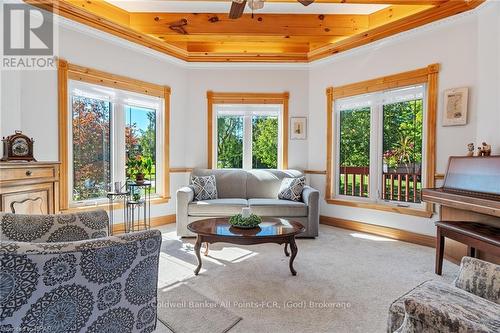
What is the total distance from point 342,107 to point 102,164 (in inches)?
151

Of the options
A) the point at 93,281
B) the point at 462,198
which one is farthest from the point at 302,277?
the point at 93,281

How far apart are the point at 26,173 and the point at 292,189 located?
10.3 ft

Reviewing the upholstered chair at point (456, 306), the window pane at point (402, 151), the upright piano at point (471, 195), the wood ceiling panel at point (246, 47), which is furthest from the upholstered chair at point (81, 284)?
the wood ceiling panel at point (246, 47)

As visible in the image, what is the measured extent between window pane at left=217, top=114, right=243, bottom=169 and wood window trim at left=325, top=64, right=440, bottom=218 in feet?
5.14

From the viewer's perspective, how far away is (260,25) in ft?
13.4

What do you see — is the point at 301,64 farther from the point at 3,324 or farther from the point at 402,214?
the point at 3,324

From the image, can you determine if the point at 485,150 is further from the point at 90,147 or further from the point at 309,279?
the point at 90,147

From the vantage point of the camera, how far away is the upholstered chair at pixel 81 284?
90 cm

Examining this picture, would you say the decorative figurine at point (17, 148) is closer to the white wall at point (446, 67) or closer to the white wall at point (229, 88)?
the white wall at point (229, 88)

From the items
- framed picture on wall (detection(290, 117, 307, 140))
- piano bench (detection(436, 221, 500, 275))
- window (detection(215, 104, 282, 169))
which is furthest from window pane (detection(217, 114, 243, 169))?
piano bench (detection(436, 221, 500, 275))

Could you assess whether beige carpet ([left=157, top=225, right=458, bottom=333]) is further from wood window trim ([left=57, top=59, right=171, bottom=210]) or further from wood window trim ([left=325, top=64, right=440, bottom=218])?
wood window trim ([left=57, top=59, right=171, bottom=210])

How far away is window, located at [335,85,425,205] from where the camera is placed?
3.83 metres

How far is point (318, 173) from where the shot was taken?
4816mm

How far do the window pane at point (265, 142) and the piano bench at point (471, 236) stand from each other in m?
2.88
